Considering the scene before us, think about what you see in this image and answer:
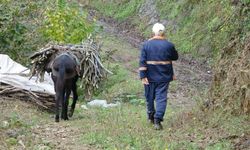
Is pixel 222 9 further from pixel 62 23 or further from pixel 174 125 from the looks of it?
pixel 174 125

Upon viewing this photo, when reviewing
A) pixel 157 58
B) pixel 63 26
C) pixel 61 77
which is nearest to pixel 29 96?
pixel 61 77

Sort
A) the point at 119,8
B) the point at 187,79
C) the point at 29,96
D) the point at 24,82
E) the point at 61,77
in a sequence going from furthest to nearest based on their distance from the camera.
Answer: the point at 119,8 < the point at 187,79 < the point at 24,82 < the point at 29,96 < the point at 61,77

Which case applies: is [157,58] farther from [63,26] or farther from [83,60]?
[63,26]

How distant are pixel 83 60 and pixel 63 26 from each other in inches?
225

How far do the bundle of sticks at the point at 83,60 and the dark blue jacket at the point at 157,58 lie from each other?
192 centimetres

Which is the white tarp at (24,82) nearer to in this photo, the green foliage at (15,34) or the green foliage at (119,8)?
the green foliage at (15,34)

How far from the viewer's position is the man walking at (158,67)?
35.7 ft

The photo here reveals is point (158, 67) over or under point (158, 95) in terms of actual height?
over

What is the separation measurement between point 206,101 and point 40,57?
149 inches

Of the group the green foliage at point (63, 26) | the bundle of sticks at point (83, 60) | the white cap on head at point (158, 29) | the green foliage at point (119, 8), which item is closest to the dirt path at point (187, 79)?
the bundle of sticks at point (83, 60)

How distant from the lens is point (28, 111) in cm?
1249

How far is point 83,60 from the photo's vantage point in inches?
495

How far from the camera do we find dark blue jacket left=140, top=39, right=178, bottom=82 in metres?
10.9

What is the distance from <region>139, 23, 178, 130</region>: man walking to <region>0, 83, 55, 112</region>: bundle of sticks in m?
3.27
